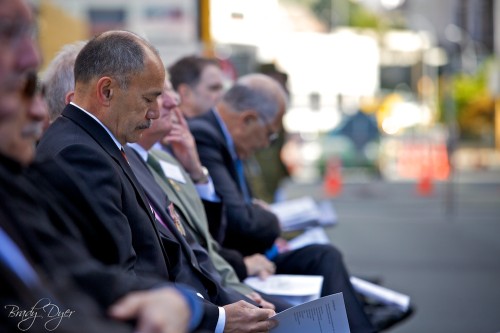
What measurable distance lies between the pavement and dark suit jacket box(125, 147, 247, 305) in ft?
11.3

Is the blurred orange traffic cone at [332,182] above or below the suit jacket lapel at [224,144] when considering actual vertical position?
below

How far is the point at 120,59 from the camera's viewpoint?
10.6 ft

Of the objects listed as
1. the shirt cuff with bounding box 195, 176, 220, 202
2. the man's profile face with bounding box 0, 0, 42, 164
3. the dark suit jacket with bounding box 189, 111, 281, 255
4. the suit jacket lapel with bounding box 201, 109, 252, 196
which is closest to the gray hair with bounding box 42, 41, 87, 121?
the shirt cuff with bounding box 195, 176, 220, 202

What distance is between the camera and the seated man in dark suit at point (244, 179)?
15.9 ft

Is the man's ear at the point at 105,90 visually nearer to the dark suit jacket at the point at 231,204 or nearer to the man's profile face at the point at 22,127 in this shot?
the man's profile face at the point at 22,127

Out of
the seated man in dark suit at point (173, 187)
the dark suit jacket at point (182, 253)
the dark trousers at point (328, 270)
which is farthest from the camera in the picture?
the dark trousers at point (328, 270)

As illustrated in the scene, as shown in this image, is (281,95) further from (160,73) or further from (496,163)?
(496,163)

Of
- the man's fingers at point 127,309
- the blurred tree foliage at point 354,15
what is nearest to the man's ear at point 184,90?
the man's fingers at point 127,309

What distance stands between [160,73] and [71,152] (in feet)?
1.52

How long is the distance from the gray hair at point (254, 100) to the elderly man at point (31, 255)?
11.2 feet

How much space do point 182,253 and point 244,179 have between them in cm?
231

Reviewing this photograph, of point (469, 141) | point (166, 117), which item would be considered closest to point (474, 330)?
point (166, 117)

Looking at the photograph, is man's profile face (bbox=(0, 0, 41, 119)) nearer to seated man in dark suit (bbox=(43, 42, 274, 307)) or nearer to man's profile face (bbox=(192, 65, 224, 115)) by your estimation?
seated man in dark suit (bbox=(43, 42, 274, 307))

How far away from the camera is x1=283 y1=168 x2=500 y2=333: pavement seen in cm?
773
